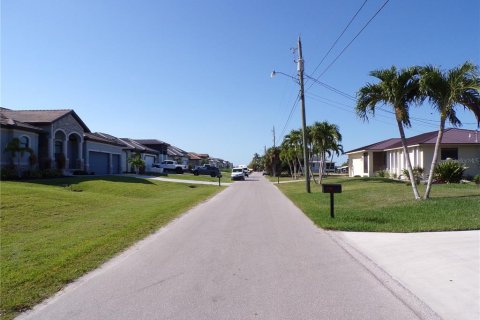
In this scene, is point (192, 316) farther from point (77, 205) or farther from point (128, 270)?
point (77, 205)

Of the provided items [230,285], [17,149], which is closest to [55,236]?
[230,285]

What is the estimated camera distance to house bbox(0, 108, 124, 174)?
29.5 m

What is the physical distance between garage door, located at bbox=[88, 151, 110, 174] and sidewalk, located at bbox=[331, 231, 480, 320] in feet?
117

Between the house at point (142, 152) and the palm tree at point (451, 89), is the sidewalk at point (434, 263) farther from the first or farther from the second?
the house at point (142, 152)

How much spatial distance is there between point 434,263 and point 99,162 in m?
40.8

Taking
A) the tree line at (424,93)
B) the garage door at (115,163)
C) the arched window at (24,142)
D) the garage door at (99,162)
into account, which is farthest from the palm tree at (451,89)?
the garage door at (115,163)

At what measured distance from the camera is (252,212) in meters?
16.7

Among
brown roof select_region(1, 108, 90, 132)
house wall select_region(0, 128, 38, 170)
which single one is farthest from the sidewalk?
brown roof select_region(1, 108, 90, 132)

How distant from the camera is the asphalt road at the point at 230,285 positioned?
5.26 meters

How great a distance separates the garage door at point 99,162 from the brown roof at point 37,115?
5.92 metres

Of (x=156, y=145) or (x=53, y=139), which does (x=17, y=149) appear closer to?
(x=53, y=139)

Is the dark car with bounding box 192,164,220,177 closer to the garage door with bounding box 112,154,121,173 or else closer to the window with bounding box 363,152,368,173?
the garage door with bounding box 112,154,121,173

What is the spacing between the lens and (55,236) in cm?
1084

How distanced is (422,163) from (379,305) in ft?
94.4
